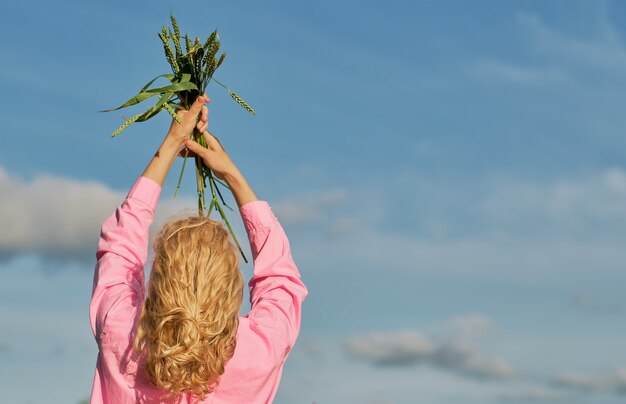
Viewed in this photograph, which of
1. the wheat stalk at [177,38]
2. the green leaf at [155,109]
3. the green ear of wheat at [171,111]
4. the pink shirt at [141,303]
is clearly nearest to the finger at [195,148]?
the green ear of wheat at [171,111]

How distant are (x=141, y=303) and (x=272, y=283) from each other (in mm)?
702

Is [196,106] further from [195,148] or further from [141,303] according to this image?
[141,303]

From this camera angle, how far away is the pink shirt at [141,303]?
419cm

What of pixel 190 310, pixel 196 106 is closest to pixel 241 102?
pixel 196 106

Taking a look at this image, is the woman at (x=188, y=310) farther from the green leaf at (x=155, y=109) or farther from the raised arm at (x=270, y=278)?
the green leaf at (x=155, y=109)

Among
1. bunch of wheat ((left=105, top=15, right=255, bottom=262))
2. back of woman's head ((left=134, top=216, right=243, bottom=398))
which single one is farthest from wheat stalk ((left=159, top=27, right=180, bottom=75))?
back of woman's head ((left=134, top=216, right=243, bottom=398))

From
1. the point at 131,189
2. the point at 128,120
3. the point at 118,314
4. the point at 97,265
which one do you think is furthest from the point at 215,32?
the point at 118,314

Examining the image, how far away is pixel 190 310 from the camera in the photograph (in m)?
3.93

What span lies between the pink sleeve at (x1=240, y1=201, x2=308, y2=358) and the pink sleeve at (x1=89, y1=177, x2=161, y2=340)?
54 centimetres

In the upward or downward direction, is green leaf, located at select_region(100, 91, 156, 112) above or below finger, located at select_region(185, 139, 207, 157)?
above

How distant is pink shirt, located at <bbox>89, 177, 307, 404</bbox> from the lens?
13.8 feet

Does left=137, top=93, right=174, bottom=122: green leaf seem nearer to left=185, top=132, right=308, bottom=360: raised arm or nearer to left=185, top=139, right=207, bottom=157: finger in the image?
left=185, top=139, right=207, bottom=157: finger

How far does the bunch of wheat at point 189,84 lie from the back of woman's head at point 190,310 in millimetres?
1666

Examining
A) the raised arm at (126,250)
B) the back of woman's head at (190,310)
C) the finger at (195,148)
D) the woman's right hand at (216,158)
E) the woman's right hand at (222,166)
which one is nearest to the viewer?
the back of woman's head at (190,310)
